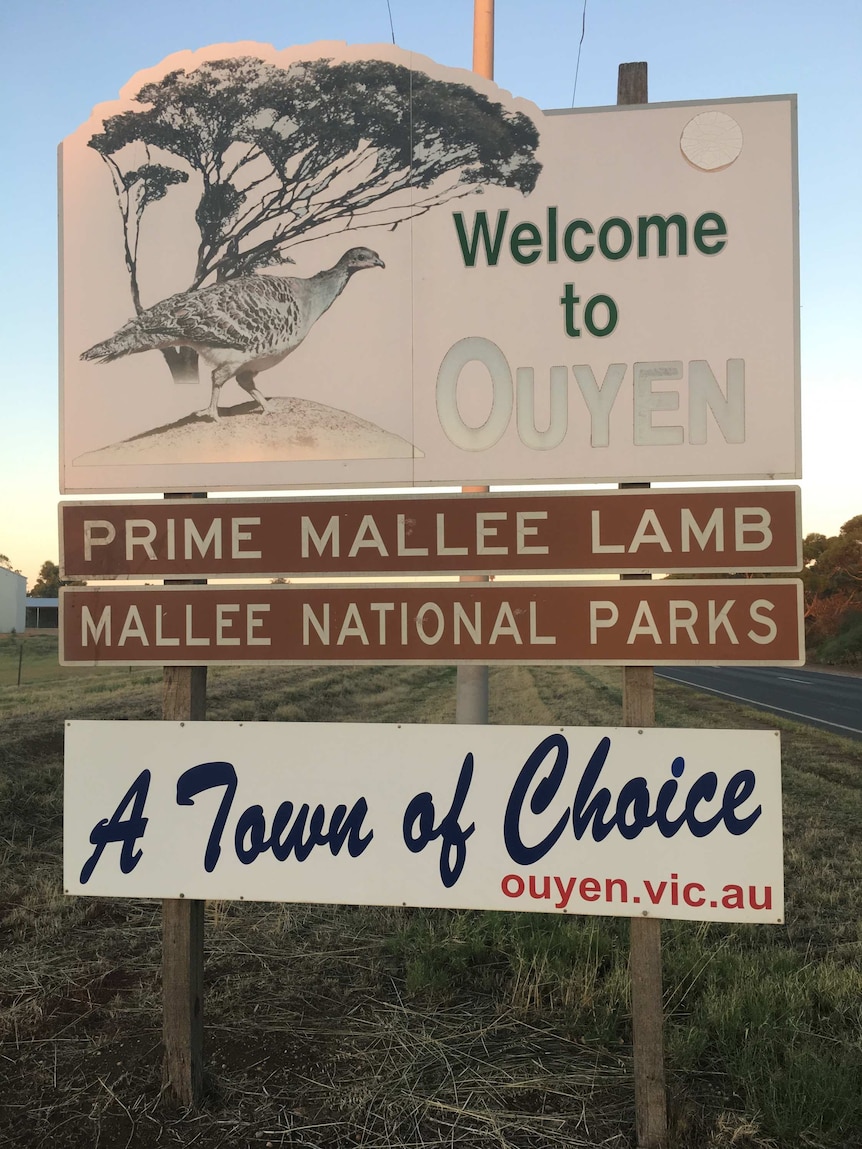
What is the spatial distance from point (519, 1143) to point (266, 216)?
362 cm

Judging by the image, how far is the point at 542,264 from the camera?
319 cm

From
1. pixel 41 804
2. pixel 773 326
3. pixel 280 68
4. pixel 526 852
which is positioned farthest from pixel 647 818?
pixel 41 804

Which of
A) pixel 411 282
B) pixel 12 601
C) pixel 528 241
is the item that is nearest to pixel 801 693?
pixel 528 241

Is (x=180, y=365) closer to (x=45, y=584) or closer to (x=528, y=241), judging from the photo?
(x=528, y=241)

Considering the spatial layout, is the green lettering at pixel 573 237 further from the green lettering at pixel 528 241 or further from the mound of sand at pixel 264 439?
the mound of sand at pixel 264 439

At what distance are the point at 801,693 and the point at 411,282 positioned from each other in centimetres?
2391

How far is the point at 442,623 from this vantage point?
10.4 feet

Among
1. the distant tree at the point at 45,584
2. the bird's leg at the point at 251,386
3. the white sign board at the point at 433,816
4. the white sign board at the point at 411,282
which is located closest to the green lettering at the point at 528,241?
the white sign board at the point at 411,282

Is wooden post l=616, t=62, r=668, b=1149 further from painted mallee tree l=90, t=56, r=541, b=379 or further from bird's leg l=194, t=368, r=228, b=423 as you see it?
bird's leg l=194, t=368, r=228, b=423

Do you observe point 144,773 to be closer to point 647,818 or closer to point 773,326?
point 647,818

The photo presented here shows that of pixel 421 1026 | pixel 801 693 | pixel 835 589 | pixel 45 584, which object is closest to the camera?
pixel 421 1026

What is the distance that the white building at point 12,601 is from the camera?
6488 cm

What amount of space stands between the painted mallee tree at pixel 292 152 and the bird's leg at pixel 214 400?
0.31 feet

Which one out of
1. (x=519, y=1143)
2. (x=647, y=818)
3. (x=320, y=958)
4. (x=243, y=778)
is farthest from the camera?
(x=320, y=958)
